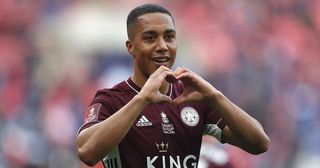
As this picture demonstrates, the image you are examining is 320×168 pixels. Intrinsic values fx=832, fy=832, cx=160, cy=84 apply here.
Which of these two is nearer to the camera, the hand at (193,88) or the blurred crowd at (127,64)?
the hand at (193,88)

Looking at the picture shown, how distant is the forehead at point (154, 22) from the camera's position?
13.8ft

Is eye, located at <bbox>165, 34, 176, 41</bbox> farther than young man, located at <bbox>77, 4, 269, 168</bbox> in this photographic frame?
Yes

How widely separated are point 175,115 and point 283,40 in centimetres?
761

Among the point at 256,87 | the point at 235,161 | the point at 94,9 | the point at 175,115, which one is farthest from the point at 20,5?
the point at 175,115

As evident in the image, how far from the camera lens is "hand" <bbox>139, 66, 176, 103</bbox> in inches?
157

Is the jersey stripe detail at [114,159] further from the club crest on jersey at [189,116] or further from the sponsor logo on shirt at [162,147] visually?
the club crest on jersey at [189,116]

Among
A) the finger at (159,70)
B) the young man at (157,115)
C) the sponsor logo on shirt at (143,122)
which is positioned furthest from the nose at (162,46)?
Answer: the sponsor logo on shirt at (143,122)

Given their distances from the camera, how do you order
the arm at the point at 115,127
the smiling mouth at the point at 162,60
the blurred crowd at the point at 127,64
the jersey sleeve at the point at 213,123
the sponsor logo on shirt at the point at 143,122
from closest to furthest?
1. the arm at the point at 115,127
2. the smiling mouth at the point at 162,60
3. the sponsor logo on shirt at the point at 143,122
4. the jersey sleeve at the point at 213,123
5. the blurred crowd at the point at 127,64

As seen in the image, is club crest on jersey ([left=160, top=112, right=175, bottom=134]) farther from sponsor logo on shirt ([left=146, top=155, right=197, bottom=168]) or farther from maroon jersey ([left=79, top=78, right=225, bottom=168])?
sponsor logo on shirt ([left=146, top=155, right=197, bottom=168])

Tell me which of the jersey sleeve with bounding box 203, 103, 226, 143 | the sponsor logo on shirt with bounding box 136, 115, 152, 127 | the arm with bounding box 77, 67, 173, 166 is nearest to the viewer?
the arm with bounding box 77, 67, 173, 166

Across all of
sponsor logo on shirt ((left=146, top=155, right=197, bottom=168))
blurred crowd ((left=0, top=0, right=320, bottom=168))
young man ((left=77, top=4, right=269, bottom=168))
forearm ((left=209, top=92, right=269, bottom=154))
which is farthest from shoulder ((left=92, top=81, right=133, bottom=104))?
blurred crowd ((left=0, top=0, right=320, bottom=168))

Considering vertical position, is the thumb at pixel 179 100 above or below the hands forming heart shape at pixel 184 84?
below

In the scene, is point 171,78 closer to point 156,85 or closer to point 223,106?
point 156,85

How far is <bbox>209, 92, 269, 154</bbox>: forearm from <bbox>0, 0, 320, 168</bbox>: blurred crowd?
17.5 feet
